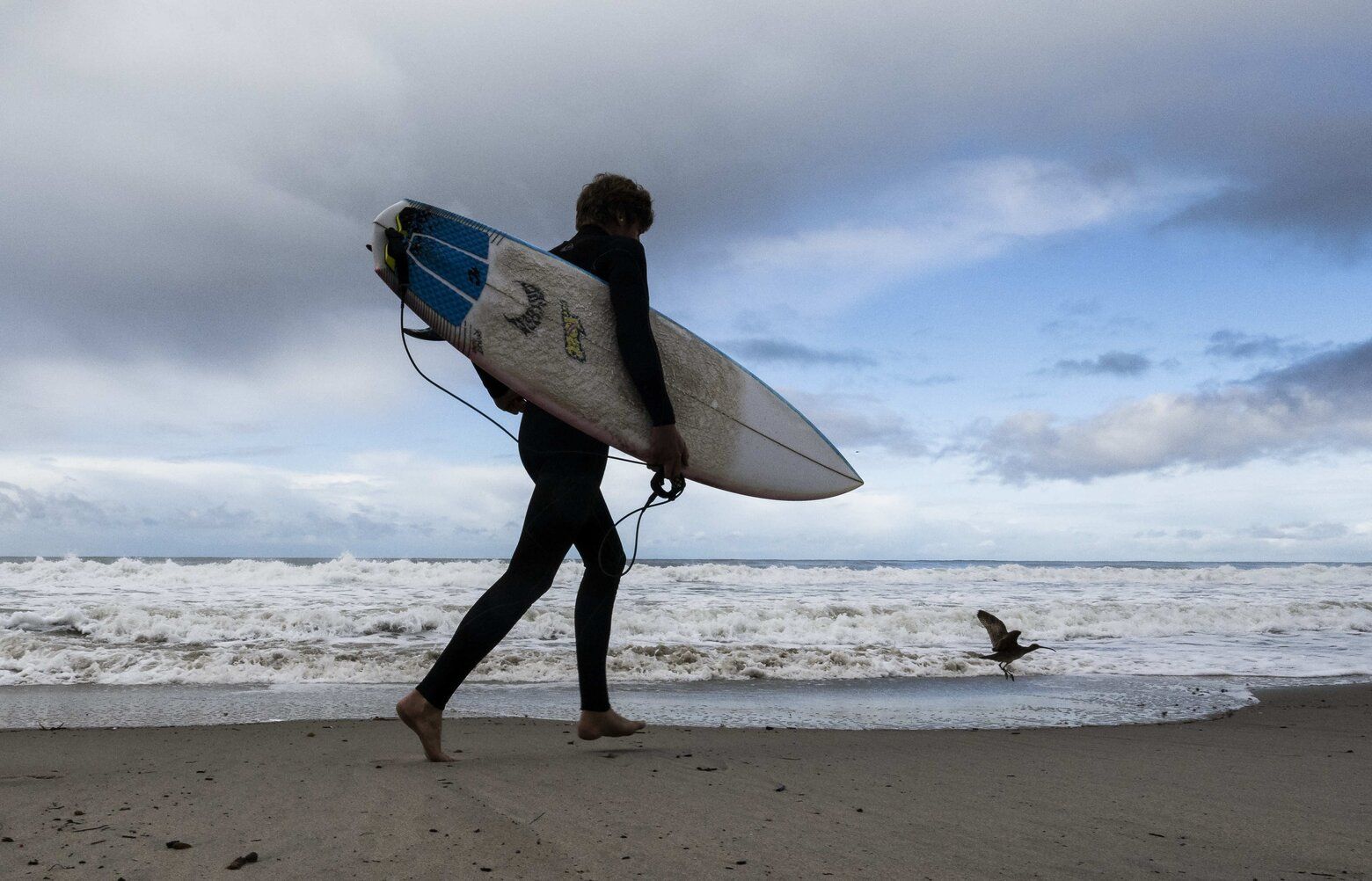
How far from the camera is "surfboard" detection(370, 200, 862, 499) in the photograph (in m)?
2.67

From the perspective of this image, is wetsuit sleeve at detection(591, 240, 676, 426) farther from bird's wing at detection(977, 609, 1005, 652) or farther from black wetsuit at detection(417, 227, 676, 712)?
bird's wing at detection(977, 609, 1005, 652)

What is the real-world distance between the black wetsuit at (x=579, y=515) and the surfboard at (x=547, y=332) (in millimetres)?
96

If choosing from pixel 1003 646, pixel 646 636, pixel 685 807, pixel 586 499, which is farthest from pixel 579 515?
pixel 646 636

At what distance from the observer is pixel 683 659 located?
20.8 ft

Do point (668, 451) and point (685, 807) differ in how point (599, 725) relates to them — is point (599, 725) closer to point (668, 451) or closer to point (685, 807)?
point (685, 807)

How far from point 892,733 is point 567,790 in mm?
1931

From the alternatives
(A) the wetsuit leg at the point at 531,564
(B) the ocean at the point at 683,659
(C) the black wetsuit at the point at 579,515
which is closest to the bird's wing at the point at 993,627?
(B) the ocean at the point at 683,659

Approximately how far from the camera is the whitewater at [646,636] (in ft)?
19.7

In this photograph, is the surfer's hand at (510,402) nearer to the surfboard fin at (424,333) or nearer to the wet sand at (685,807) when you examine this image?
the surfboard fin at (424,333)

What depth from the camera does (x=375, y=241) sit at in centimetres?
283

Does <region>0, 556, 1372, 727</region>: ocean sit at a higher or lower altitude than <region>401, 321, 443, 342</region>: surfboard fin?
lower

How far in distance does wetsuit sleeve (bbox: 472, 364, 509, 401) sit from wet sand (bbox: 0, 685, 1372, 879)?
1.22m

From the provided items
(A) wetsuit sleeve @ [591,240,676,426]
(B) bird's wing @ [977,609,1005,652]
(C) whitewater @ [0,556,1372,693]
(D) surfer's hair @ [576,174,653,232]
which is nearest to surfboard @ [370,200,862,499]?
(A) wetsuit sleeve @ [591,240,676,426]

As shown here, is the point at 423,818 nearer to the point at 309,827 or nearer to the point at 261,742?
the point at 309,827
